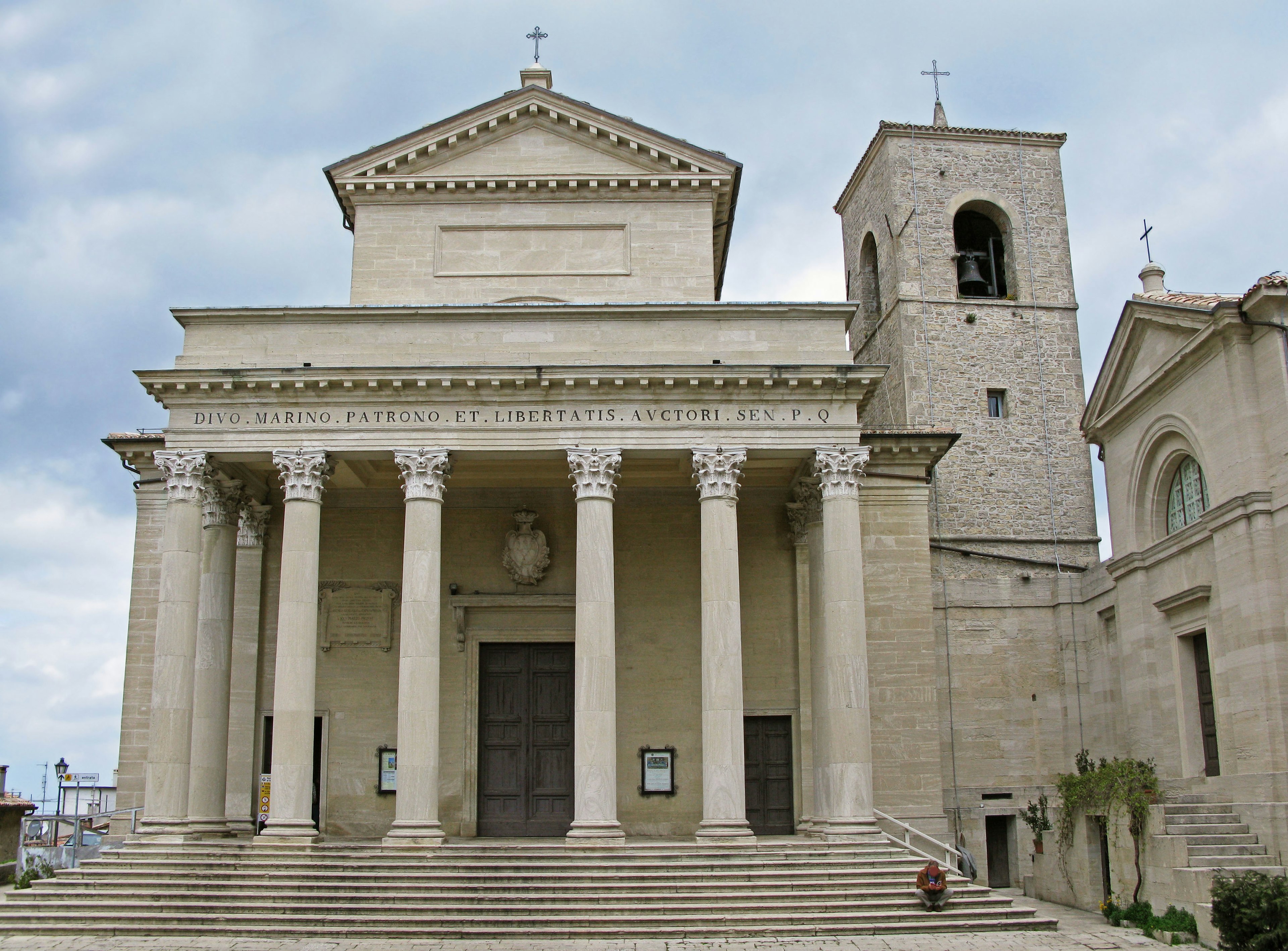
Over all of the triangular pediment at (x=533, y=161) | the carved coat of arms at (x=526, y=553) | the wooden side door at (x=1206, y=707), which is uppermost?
the triangular pediment at (x=533, y=161)

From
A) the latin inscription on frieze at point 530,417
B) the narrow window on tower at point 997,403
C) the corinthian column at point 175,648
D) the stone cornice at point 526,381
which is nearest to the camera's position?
the corinthian column at point 175,648

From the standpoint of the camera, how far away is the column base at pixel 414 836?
64.5ft

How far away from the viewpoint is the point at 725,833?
19.7 metres

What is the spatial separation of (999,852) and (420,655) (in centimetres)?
1412

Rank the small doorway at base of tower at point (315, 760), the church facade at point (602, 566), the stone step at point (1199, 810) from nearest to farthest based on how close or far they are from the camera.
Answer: the stone step at point (1199, 810) < the church facade at point (602, 566) < the small doorway at base of tower at point (315, 760)

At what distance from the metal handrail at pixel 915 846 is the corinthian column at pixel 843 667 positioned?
58cm

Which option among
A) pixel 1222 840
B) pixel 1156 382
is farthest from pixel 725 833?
pixel 1156 382

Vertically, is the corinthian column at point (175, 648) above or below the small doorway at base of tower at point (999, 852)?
above

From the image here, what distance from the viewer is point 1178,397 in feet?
72.3

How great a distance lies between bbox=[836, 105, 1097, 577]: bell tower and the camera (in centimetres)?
3142

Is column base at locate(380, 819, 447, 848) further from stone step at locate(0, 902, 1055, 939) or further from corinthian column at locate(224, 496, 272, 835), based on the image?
corinthian column at locate(224, 496, 272, 835)

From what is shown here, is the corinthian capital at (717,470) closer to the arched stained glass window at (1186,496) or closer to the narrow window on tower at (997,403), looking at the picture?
the arched stained glass window at (1186,496)

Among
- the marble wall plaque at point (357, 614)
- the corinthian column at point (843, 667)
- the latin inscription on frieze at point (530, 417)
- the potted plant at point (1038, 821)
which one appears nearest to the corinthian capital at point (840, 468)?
the corinthian column at point (843, 667)

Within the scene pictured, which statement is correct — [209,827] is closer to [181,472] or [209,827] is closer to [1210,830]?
[181,472]
